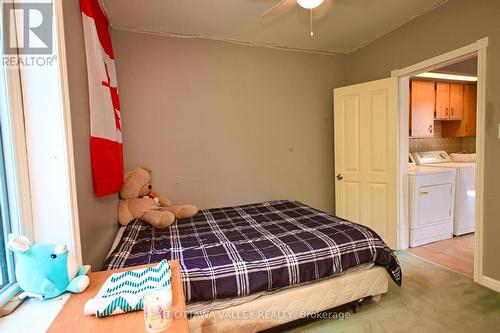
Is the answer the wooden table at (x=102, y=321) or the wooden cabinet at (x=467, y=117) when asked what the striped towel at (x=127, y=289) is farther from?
the wooden cabinet at (x=467, y=117)

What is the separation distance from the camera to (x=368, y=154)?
9.86 feet

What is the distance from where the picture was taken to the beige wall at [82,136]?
1289 mm

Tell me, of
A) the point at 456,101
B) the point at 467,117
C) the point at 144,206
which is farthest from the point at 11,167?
the point at 467,117

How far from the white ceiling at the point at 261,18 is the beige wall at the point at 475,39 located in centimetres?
15

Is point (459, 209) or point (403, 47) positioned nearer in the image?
point (403, 47)

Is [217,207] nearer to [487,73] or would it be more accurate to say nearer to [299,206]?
[299,206]

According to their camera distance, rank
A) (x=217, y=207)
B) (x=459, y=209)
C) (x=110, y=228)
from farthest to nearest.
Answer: (x=459, y=209)
(x=217, y=207)
(x=110, y=228)

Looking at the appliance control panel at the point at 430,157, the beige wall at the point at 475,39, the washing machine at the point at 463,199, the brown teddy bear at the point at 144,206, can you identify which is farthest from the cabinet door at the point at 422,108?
the brown teddy bear at the point at 144,206

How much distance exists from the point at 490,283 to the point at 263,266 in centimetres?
199

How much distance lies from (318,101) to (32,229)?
3.18 m

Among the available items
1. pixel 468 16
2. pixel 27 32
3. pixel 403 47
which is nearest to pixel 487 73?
pixel 468 16

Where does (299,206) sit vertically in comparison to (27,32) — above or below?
below

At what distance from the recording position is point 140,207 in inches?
92.8

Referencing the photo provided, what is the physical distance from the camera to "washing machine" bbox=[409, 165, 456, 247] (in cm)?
295
